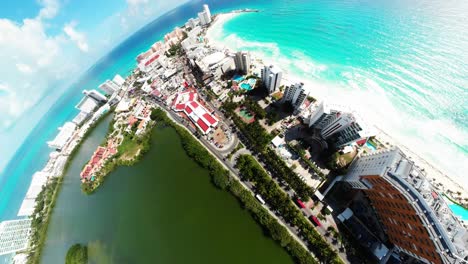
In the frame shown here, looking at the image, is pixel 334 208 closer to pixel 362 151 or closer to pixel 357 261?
pixel 357 261

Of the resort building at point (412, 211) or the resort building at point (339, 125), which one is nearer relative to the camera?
the resort building at point (412, 211)

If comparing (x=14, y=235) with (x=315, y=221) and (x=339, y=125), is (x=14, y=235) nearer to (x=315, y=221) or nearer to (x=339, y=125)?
(x=315, y=221)

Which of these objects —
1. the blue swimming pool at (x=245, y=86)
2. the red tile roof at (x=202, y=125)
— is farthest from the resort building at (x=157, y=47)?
the red tile roof at (x=202, y=125)

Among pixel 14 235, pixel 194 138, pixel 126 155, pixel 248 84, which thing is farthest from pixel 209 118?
pixel 14 235

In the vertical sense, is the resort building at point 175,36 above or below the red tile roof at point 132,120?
above

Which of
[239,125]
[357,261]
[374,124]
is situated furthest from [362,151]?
[239,125]

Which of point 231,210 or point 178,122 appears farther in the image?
point 178,122

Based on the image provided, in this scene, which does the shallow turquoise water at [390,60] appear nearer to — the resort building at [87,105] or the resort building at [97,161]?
the resort building at [97,161]
